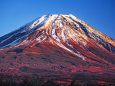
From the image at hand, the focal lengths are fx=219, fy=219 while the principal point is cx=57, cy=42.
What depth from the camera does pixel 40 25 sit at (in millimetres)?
116875

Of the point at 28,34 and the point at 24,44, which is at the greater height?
the point at 28,34

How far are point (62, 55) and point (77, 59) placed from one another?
5.82 m

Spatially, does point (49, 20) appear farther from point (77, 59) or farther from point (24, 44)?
point (77, 59)

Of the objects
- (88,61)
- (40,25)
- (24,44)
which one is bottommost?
(88,61)

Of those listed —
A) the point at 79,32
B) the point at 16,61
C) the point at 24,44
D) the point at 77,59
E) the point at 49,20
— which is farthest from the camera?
the point at 49,20

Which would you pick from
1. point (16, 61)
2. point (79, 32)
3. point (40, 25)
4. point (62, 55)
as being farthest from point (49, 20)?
point (16, 61)

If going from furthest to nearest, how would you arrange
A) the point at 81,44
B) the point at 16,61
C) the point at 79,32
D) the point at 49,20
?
the point at 49,20 → the point at 79,32 → the point at 81,44 → the point at 16,61

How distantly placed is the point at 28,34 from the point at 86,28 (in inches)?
1344

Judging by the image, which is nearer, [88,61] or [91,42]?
[88,61]

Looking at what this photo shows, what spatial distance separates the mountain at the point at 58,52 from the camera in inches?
2574

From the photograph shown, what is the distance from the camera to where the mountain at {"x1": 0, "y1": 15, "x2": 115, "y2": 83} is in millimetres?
65375

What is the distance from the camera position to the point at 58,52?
278 feet

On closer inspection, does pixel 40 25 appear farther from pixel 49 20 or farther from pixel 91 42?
pixel 91 42

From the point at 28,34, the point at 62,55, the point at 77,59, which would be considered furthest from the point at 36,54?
the point at 28,34
